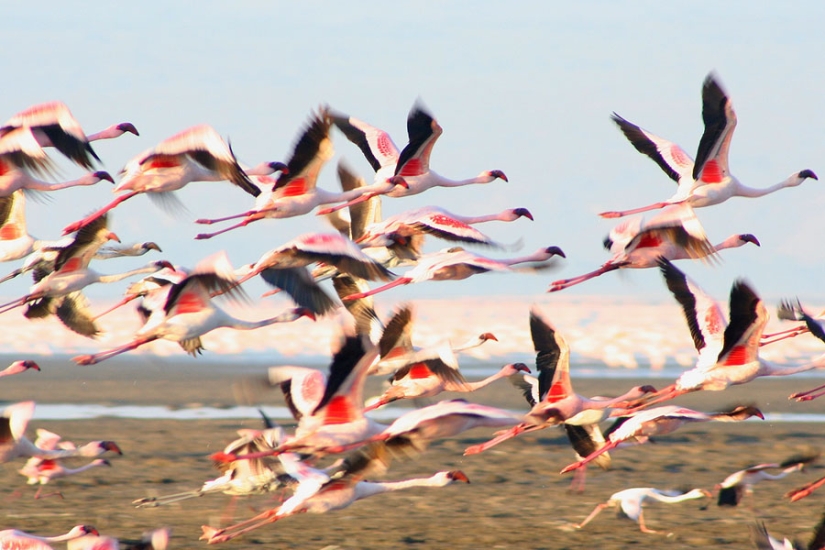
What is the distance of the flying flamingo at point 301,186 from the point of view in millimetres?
10492

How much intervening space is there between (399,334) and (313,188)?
163 centimetres

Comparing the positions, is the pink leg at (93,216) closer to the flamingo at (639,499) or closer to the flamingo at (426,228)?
the flamingo at (426,228)

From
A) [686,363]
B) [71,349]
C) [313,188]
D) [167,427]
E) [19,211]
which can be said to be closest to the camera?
[313,188]

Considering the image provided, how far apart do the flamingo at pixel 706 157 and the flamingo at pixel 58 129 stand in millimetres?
5148

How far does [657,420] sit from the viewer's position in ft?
32.9

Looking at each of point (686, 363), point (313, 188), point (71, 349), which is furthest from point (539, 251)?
point (71, 349)

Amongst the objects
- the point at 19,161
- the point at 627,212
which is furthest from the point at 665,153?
the point at 19,161

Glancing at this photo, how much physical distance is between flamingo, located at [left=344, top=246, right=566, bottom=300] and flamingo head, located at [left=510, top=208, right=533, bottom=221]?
1.98 meters

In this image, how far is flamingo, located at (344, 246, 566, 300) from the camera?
10.7 metres

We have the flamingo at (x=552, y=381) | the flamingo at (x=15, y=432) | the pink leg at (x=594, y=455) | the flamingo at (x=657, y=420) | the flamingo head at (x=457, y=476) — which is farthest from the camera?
the pink leg at (x=594, y=455)

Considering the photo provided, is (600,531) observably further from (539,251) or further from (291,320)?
(291,320)

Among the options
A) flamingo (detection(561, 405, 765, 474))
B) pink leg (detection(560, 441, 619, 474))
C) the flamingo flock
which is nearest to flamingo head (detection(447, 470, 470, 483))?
the flamingo flock

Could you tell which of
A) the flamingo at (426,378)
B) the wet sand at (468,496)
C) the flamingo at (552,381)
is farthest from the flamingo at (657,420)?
the flamingo at (426,378)

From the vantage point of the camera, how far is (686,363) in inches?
1158
